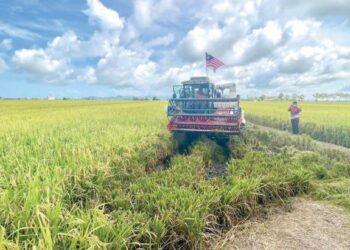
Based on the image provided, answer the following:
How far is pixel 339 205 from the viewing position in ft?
17.4

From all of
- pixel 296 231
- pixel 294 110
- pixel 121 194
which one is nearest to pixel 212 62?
pixel 294 110

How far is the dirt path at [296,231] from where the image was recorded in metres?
3.96

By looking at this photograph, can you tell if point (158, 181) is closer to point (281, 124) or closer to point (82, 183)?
point (82, 183)

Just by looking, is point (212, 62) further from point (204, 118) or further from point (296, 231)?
point (296, 231)

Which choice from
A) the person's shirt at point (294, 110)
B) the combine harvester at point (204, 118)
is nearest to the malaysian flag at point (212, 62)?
the person's shirt at point (294, 110)

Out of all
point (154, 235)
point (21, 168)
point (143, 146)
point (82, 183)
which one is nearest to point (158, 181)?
point (82, 183)

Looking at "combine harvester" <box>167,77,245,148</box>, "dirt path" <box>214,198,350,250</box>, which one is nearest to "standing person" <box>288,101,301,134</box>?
"combine harvester" <box>167,77,245,148</box>

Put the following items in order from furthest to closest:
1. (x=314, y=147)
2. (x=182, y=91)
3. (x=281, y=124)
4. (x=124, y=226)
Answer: (x=281, y=124) → (x=182, y=91) → (x=314, y=147) → (x=124, y=226)

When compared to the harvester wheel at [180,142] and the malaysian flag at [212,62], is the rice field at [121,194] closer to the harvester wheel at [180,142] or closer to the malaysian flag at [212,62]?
the harvester wheel at [180,142]

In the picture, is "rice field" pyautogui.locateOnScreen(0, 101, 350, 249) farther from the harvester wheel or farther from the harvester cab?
the harvester wheel

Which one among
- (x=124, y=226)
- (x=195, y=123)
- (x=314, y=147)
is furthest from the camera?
(x=314, y=147)

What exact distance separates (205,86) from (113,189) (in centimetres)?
880

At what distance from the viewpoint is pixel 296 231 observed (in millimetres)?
4316

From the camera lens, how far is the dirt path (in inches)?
156
